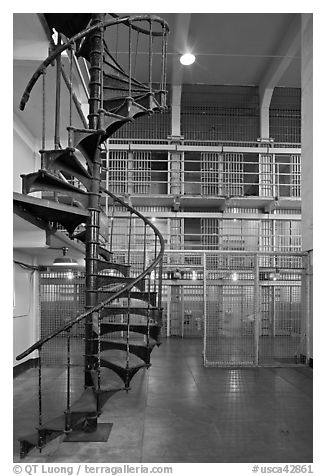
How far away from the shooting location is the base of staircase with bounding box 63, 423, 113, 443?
310cm

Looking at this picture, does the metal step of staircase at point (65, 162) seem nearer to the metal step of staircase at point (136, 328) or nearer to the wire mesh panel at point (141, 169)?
the metal step of staircase at point (136, 328)

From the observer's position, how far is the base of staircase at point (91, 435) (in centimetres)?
310

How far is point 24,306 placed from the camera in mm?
5680

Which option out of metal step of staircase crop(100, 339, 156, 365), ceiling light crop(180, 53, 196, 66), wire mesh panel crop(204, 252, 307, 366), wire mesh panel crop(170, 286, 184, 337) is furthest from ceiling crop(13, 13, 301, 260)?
wire mesh panel crop(170, 286, 184, 337)

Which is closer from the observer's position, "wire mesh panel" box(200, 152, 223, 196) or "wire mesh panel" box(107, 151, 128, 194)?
"wire mesh panel" box(107, 151, 128, 194)

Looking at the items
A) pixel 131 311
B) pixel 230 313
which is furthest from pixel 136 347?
pixel 230 313

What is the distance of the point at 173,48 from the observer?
7953 mm

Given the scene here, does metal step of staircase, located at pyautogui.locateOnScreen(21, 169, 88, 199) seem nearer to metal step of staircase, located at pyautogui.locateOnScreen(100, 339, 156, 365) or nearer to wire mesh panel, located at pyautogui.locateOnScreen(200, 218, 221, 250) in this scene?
metal step of staircase, located at pyautogui.locateOnScreen(100, 339, 156, 365)

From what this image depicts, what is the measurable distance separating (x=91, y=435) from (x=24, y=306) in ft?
9.75

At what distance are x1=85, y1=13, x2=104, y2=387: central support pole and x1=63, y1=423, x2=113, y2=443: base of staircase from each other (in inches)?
15.6

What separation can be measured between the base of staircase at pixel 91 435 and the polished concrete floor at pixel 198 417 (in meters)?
0.07
